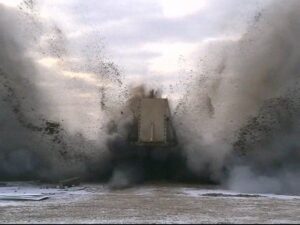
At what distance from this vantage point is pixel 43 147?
4709cm

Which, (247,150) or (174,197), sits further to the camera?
(247,150)

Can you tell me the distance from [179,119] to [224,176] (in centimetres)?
660

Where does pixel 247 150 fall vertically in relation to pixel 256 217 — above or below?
above

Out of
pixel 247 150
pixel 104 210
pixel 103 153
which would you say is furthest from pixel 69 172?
pixel 104 210

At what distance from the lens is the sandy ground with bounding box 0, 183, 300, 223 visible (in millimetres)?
20047

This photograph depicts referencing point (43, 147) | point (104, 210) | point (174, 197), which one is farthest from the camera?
point (43, 147)

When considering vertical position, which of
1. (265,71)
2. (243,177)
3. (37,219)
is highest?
(265,71)

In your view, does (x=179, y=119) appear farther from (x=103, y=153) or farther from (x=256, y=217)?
(x=256, y=217)

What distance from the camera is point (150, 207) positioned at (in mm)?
23828

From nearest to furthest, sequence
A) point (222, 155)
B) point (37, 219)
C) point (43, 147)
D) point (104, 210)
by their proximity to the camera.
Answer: point (37, 219) → point (104, 210) → point (222, 155) → point (43, 147)

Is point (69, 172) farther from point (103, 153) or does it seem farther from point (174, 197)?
point (174, 197)

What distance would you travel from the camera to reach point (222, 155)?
42750mm

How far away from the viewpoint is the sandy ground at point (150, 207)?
2005cm

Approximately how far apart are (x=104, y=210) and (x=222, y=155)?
21244mm
